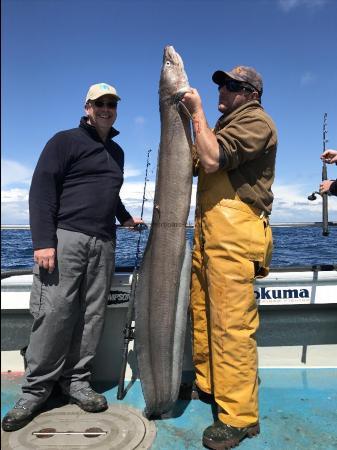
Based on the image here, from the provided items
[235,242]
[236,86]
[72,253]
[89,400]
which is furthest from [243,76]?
[89,400]

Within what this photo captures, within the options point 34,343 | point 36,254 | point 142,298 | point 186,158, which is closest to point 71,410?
point 34,343

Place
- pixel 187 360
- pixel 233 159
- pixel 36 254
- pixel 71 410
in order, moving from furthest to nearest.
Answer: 1. pixel 187 360
2. pixel 71 410
3. pixel 36 254
4. pixel 233 159

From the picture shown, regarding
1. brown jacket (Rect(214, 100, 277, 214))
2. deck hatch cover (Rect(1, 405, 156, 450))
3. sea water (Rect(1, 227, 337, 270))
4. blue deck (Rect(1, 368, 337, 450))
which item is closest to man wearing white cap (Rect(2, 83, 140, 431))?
deck hatch cover (Rect(1, 405, 156, 450))

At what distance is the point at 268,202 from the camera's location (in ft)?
12.5

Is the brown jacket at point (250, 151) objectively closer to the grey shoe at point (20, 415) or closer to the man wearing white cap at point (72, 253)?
the man wearing white cap at point (72, 253)

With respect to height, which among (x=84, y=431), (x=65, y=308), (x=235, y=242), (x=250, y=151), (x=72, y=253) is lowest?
(x=84, y=431)

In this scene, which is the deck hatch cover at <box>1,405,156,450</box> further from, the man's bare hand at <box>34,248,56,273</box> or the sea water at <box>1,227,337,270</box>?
the sea water at <box>1,227,337,270</box>

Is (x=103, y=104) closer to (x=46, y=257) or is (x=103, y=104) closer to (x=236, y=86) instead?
(x=236, y=86)

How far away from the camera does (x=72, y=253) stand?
3859mm

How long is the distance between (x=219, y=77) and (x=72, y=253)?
6.96ft

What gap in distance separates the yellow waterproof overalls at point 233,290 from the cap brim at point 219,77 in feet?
2.95

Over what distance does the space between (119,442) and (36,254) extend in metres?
1.74

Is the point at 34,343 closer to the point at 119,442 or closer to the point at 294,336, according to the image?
the point at 119,442

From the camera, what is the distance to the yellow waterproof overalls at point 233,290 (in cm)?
352
